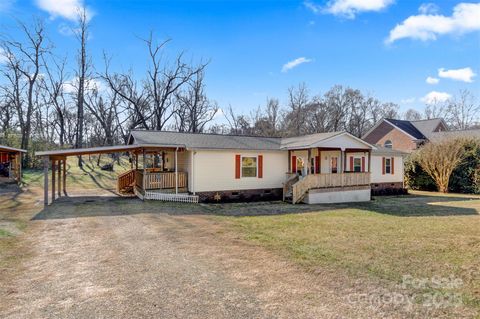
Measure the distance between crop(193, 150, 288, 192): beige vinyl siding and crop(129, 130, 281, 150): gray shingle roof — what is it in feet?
1.20

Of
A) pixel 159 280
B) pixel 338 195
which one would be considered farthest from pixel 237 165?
pixel 159 280

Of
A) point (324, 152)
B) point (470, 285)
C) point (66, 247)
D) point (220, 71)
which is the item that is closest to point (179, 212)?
point (66, 247)

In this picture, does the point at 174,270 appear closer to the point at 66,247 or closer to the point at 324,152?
the point at 66,247

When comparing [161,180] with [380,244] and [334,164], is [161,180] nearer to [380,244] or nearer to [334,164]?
[380,244]

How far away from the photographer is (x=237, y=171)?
1580 cm

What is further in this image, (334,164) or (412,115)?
(412,115)

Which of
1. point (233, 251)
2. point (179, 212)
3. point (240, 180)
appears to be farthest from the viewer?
point (240, 180)

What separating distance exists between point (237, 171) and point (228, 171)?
50 centimetres

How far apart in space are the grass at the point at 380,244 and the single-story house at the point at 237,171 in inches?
191

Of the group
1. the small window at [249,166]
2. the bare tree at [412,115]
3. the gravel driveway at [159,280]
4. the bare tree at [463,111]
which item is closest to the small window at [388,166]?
the small window at [249,166]

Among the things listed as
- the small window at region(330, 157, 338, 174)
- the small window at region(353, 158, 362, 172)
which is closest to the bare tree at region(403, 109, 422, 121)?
the small window at region(353, 158, 362, 172)

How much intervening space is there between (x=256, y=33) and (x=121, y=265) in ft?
56.6

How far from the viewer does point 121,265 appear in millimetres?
5582

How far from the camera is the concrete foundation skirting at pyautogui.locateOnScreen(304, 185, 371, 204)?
15570mm
